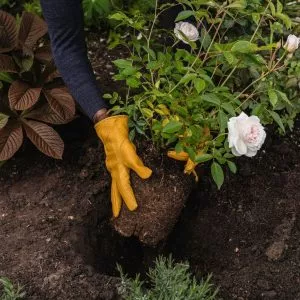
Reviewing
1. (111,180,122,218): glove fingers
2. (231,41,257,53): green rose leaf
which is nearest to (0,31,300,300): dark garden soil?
(111,180,122,218): glove fingers

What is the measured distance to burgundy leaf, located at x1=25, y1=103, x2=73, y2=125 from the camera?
2.90 metres

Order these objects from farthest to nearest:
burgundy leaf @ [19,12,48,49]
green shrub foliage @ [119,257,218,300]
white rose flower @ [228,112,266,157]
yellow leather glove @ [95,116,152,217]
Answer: burgundy leaf @ [19,12,48,49] < yellow leather glove @ [95,116,152,217] < green shrub foliage @ [119,257,218,300] < white rose flower @ [228,112,266,157]

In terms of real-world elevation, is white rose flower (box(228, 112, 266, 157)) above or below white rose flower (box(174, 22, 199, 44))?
below

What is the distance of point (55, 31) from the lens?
8.26 ft

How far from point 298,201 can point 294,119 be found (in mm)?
601

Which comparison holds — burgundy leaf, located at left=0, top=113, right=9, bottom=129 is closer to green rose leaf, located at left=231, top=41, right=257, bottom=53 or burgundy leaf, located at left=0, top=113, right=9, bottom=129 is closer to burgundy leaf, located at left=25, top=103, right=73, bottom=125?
burgundy leaf, located at left=25, top=103, right=73, bottom=125

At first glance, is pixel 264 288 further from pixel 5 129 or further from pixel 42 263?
pixel 5 129

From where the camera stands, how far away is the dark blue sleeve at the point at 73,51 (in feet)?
8.04

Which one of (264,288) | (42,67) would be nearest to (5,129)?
(42,67)

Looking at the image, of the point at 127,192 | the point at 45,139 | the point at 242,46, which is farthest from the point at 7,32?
the point at 242,46

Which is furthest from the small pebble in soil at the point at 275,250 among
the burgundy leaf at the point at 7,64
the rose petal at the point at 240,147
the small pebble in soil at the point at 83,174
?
the burgundy leaf at the point at 7,64

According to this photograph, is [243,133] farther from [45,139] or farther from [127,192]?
[45,139]

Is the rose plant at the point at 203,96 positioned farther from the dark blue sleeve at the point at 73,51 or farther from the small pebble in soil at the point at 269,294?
the small pebble in soil at the point at 269,294

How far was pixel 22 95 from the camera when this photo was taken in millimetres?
2854
